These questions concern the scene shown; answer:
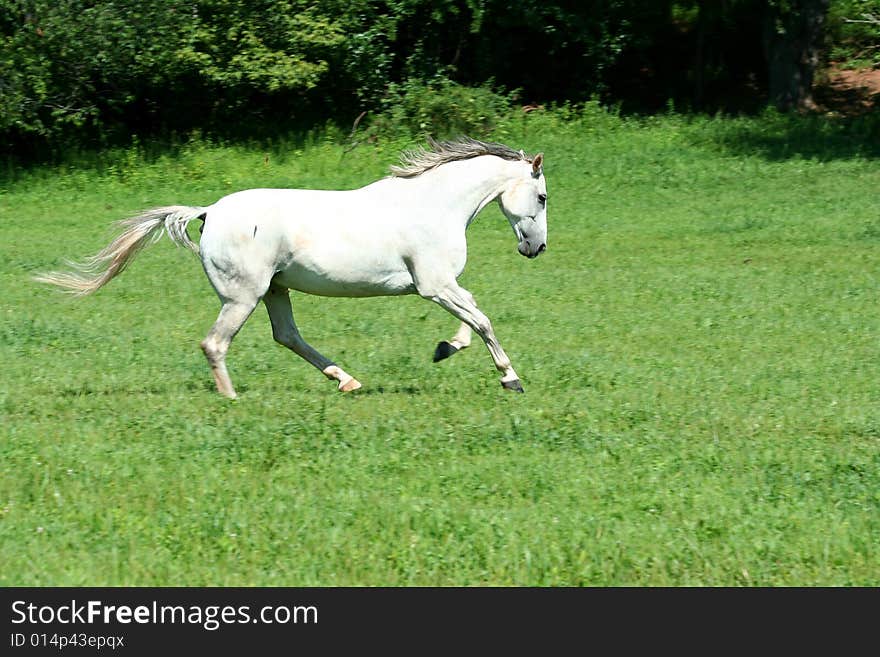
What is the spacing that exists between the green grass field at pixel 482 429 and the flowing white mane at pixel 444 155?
1.76m

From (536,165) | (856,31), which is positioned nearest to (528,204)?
(536,165)

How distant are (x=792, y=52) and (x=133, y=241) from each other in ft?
76.7

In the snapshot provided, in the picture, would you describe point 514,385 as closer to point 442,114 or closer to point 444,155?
point 444,155

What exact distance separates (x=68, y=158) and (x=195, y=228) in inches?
533

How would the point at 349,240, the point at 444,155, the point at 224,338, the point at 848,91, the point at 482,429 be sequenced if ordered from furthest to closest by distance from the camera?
the point at 848,91 → the point at 444,155 → the point at 224,338 → the point at 349,240 → the point at 482,429

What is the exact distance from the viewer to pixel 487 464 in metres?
7.88

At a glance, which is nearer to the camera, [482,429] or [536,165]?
[482,429]

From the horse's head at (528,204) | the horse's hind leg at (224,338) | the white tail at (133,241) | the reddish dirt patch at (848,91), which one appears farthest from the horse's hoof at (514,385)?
the reddish dirt patch at (848,91)

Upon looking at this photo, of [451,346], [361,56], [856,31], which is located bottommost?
[361,56]

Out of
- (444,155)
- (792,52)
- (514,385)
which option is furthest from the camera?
(792,52)

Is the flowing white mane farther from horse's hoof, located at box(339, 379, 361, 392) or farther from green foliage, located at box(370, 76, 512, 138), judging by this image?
green foliage, located at box(370, 76, 512, 138)

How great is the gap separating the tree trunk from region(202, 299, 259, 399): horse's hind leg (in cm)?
2288

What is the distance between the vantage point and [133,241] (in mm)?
10602
